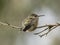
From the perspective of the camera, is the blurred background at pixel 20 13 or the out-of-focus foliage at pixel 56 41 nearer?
the out-of-focus foliage at pixel 56 41

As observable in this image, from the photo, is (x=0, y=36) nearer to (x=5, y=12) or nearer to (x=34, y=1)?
(x=5, y=12)

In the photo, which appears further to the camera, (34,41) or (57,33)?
(34,41)

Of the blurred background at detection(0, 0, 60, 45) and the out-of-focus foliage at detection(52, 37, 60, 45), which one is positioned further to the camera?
the blurred background at detection(0, 0, 60, 45)

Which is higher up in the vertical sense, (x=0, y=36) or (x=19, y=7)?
(x=19, y=7)

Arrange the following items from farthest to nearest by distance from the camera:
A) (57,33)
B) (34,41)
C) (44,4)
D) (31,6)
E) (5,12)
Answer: (5,12), (31,6), (44,4), (34,41), (57,33)

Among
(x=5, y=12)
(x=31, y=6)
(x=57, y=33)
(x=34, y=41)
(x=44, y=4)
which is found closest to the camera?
(x=57, y=33)

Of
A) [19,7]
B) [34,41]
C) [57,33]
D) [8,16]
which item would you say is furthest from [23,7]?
[57,33]

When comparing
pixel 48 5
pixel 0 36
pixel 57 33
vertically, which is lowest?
pixel 0 36

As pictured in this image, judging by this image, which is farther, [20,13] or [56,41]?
[20,13]

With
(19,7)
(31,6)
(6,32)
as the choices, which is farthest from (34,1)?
(6,32)

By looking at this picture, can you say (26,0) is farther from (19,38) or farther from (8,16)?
(19,38)
